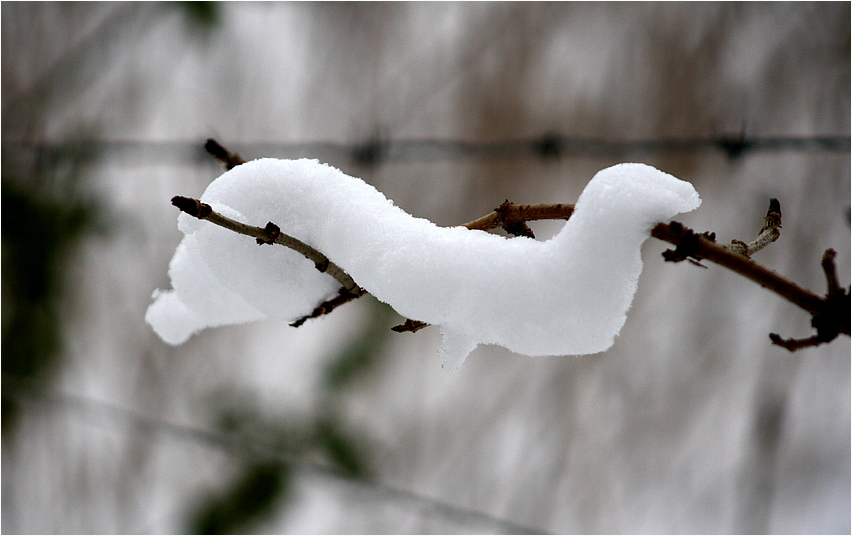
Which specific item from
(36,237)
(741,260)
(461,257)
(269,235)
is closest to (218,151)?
(269,235)

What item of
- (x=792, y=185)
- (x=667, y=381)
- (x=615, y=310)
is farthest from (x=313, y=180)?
(x=792, y=185)

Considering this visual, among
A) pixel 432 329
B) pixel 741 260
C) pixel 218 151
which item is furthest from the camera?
pixel 432 329

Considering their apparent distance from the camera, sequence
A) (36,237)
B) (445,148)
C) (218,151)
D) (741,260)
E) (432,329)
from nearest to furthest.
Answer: (741,260)
(218,151)
(36,237)
(445,148)
(432,329)

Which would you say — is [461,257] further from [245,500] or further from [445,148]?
[245,500]

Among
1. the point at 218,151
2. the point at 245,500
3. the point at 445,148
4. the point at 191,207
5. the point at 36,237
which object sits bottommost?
the point at 245,500

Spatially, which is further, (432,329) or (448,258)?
(432,329)

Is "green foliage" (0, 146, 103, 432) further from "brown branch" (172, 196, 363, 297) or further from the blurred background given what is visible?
"brown branch" (172, 196, 363, 297)

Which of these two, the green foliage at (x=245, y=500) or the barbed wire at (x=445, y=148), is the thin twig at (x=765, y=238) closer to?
the barbed wire at (x=445, y=148)

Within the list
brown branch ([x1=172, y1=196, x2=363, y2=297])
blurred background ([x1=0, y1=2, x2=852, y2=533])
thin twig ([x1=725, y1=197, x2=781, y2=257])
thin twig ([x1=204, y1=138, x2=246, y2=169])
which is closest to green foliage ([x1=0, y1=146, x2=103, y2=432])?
blurred background ([x1=0, y1=2, x2=852, y2=533])
